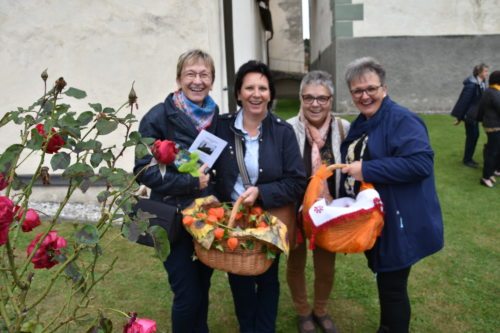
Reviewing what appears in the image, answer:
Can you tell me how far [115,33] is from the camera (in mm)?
5406

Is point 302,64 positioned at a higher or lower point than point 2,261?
higher

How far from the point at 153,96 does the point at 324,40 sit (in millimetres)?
12418

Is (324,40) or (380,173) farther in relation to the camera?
(324,40)

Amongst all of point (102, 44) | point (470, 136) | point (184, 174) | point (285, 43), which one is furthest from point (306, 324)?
point (285, 43)

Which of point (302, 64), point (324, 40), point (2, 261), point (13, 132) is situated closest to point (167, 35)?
point (13, 132)

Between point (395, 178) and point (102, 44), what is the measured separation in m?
4.57

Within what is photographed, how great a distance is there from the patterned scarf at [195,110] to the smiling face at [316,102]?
64 cm

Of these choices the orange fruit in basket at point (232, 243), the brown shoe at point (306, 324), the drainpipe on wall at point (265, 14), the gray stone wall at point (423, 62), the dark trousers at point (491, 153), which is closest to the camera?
the orange fruit in basket at point (232, 243)

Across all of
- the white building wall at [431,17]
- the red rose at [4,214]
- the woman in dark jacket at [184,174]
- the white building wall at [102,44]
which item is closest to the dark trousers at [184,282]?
the woman in dark jacket at [184,174]

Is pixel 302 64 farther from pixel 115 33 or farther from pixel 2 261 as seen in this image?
pixel 2 261

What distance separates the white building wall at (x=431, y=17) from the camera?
1270cm

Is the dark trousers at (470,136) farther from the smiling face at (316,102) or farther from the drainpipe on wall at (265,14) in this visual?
the drainpipe on wall at (265,14)

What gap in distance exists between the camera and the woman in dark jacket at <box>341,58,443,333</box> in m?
2.18

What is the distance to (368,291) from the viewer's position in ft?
11.6
